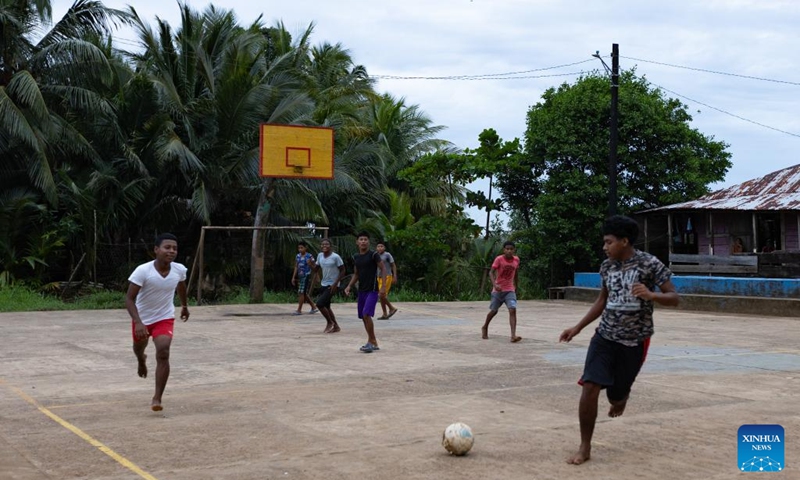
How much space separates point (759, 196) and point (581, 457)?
80.7ft

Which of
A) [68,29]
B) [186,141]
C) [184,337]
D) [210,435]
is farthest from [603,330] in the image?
[68,29]

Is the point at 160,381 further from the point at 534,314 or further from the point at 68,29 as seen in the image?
the point at 68,29

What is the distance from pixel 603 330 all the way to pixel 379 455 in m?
1.83

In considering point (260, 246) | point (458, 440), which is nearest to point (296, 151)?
point (260, 246)

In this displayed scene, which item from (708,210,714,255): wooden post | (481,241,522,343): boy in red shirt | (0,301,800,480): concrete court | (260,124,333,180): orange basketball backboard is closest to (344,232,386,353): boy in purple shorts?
(0,301,800,480): concrete court

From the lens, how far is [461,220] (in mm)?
29969

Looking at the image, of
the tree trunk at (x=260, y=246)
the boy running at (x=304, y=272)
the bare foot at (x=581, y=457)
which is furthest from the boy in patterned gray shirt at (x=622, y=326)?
the tree trunk at (x=260, y=246)

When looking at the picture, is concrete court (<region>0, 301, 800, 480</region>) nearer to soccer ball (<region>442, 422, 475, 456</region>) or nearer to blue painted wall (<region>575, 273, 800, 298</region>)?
soccer ball (<region>442, 422, 475, 456</region>)

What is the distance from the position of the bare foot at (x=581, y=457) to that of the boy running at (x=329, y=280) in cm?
1009

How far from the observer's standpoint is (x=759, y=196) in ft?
94.1

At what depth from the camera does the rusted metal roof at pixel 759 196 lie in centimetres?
2701

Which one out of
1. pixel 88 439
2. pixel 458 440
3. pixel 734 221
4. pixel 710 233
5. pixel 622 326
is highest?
pixel 734 221

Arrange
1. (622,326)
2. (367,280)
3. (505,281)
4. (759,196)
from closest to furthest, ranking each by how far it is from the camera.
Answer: (622,326), (367,280), (505,281), (759,196)

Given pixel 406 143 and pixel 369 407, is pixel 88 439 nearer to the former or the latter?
pixel 369 407
